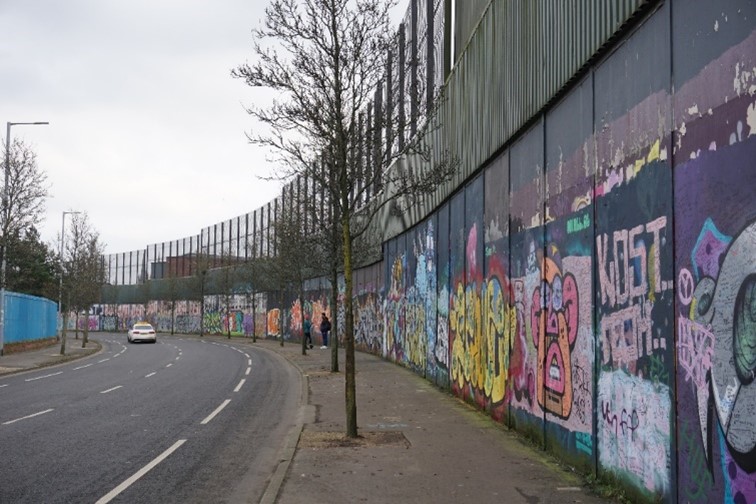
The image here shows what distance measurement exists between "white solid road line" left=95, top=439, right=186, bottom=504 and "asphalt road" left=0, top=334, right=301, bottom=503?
11 mm

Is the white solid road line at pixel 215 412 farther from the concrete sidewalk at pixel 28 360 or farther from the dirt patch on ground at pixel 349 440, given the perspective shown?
the concrete sidewalk at pixel 28 360

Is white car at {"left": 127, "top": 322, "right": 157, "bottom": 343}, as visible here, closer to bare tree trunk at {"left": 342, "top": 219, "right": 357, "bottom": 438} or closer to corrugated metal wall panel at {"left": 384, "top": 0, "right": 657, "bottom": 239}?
corrugated metal wall panel at {"left": 384, "top": 0, "right": 657, "bottom": 239}

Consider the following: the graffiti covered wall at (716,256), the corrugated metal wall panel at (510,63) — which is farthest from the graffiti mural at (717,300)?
the corrugated metal wall panel at (510,63)

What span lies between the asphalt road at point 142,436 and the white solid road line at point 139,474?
1 cm

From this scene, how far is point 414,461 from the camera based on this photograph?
9461 mm

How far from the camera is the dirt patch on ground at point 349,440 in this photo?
420 inches

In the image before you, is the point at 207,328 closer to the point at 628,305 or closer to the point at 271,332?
the point at 271,332

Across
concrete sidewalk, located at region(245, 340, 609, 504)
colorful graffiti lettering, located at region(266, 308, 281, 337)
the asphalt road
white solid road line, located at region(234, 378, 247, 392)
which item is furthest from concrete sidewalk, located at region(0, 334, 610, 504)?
colorful graffiti lettering, located at region(266, 308, 281, 337)

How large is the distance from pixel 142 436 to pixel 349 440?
3378 millimetres

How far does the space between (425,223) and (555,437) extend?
1263cm

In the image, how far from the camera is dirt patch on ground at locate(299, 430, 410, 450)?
10656 mm

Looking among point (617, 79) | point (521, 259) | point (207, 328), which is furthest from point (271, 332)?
point (617, 79)

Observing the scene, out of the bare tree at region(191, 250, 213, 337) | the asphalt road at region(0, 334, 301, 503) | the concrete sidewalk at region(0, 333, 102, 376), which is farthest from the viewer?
the bare tree at region(191, 250, 213, 337)

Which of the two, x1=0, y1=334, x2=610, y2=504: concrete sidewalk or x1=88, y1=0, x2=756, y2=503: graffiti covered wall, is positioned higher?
x1=88, y1=0, x2=756, y2=503: graffiti covered wall
